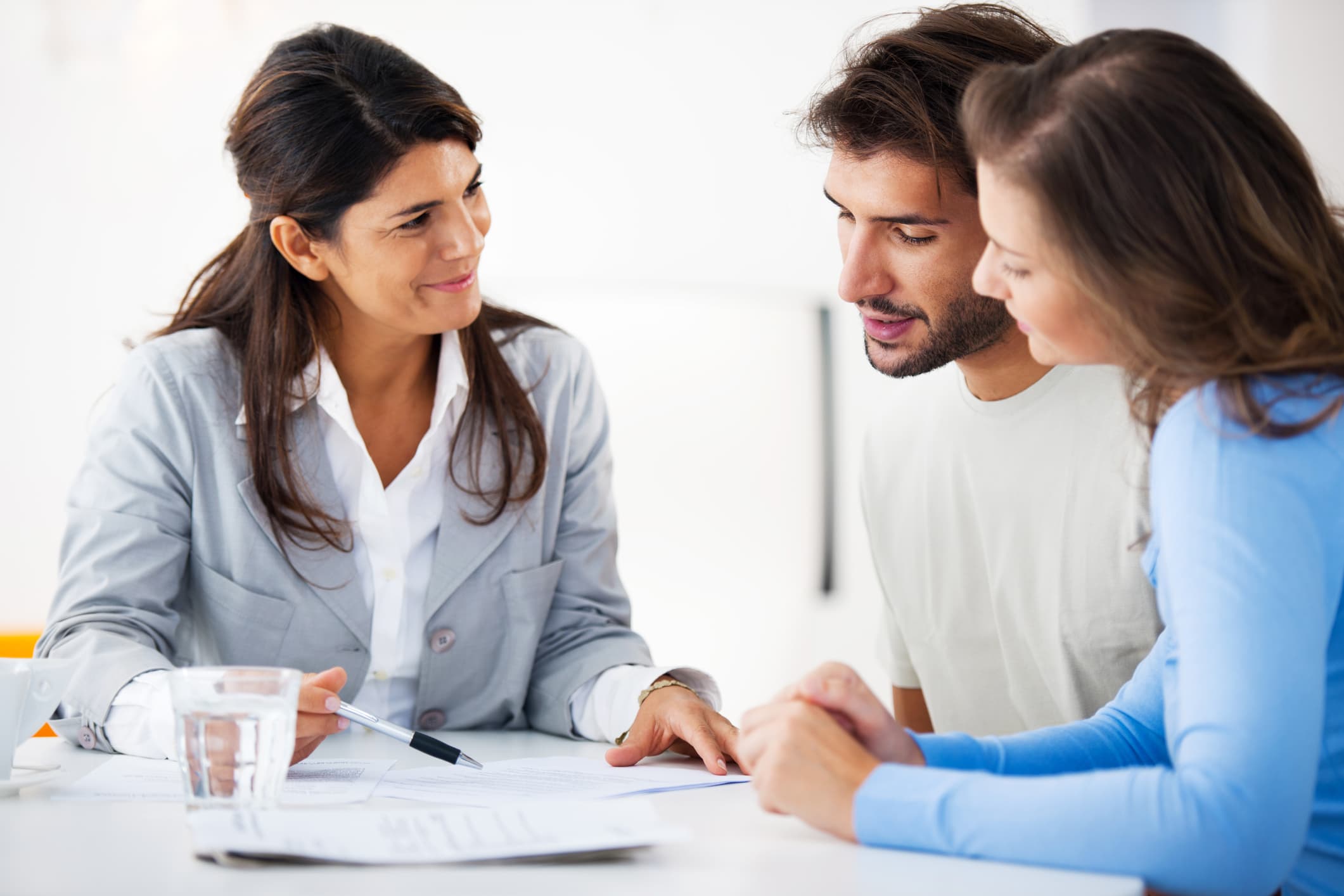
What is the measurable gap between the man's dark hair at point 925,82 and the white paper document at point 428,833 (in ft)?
2.72

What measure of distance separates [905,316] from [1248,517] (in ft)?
2.21

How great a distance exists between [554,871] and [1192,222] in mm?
564

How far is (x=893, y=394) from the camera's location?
160cm

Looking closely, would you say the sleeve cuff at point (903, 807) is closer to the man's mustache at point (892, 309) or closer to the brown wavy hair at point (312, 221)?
the man's mustache at point (892, 309)

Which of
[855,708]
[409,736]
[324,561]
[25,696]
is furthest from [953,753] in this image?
[324,561]

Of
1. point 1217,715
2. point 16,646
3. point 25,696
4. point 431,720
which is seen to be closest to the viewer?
point 1217,715

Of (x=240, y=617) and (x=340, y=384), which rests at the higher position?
(x=340, y=384)

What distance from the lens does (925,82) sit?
1.36 m

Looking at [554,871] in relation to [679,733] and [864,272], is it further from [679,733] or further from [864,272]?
[864,272]

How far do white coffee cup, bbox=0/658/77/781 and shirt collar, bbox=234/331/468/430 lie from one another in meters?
0.49

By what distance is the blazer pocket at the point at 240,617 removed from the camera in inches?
53.9

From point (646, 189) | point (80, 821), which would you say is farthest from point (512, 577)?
point (646, 189)

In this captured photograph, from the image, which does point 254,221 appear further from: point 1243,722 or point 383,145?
point 1243,722

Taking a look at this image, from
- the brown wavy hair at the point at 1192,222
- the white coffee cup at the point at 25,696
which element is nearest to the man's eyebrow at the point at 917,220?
the brown wavy hair at the point at 1192,222
